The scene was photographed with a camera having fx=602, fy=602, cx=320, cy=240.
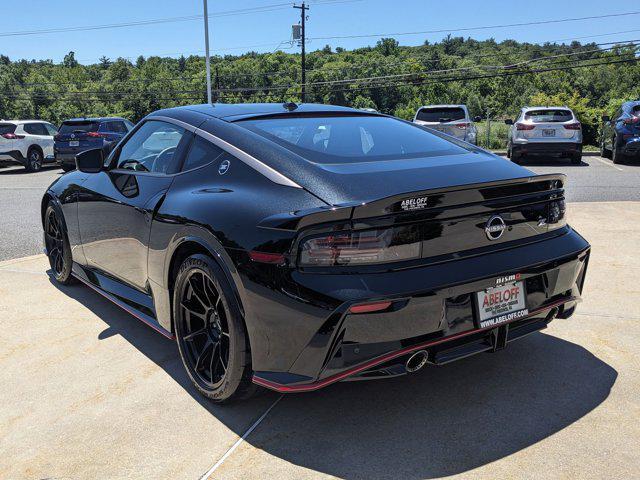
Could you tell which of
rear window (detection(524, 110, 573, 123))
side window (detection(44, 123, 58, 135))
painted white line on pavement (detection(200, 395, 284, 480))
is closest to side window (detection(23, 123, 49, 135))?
side window (detection(44, 123, 58, 135))

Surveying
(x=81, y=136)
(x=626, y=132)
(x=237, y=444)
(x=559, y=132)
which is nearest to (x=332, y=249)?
(x=237, y=444)

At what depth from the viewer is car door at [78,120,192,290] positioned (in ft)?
11.4

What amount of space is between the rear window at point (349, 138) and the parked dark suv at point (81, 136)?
15.8 metres

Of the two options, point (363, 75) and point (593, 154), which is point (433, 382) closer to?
point (593, 154)

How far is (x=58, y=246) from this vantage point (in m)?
5.20

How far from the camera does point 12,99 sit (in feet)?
346

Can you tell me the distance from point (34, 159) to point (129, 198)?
17510mm

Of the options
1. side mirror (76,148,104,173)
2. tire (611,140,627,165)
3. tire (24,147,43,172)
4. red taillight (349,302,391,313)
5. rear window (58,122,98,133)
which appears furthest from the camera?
tire (24,147,43,172)

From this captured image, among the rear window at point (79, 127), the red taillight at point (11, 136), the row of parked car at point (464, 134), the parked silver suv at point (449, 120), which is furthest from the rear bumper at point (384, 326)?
the red taillight at point (11, 136)

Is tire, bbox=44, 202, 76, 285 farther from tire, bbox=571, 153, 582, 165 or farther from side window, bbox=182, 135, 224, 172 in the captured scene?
tire, bbox=571, 153, 582, 165

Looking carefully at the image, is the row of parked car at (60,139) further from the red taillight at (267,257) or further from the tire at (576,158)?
the red taillight at (267,257)

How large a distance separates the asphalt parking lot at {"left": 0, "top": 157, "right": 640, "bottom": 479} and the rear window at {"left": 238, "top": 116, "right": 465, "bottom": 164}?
1204mm

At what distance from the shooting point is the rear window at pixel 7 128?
18453mm

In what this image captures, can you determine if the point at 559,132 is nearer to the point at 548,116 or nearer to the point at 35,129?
the point at 548,116
